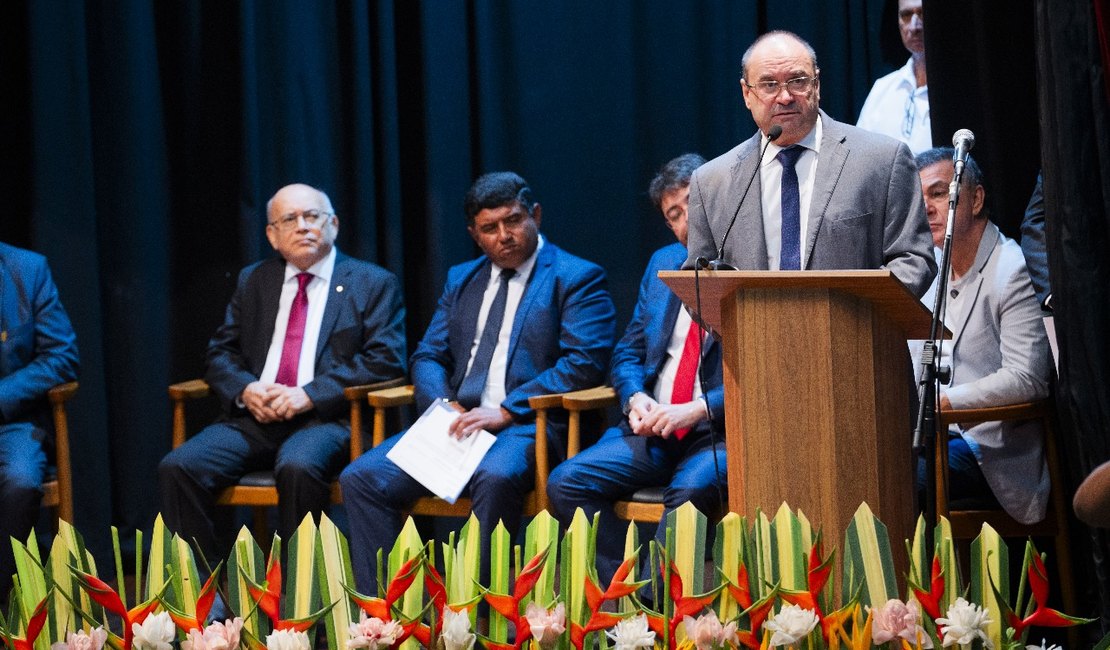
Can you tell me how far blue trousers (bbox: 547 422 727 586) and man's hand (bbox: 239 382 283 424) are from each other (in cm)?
104

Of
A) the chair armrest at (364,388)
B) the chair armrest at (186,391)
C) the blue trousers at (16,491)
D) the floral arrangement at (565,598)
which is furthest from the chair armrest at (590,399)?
the floral arrangement at (565,598)

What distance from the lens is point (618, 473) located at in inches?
143

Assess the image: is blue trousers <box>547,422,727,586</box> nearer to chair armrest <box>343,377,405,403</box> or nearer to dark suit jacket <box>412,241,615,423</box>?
dark suit jacket <box>412,241,615,423</box>

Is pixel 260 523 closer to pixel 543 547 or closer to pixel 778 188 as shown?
pixel 778 188

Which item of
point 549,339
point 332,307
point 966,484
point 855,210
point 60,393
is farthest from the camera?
point 332,307

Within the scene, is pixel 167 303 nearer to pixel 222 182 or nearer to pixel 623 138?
pixel 222 182

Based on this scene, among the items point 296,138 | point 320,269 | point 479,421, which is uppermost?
point 296,138

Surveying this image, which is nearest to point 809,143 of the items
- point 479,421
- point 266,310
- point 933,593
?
point 479,421

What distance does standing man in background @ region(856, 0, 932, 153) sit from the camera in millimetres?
4137

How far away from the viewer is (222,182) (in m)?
5.10

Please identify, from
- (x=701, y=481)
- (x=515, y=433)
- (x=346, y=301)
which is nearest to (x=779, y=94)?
(x=701, y=481)

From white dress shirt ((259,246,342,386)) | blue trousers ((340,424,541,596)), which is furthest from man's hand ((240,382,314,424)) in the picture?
blue trousers ((340,424,541,596))

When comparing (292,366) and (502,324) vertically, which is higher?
(502,324)

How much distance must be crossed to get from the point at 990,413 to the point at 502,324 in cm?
164
